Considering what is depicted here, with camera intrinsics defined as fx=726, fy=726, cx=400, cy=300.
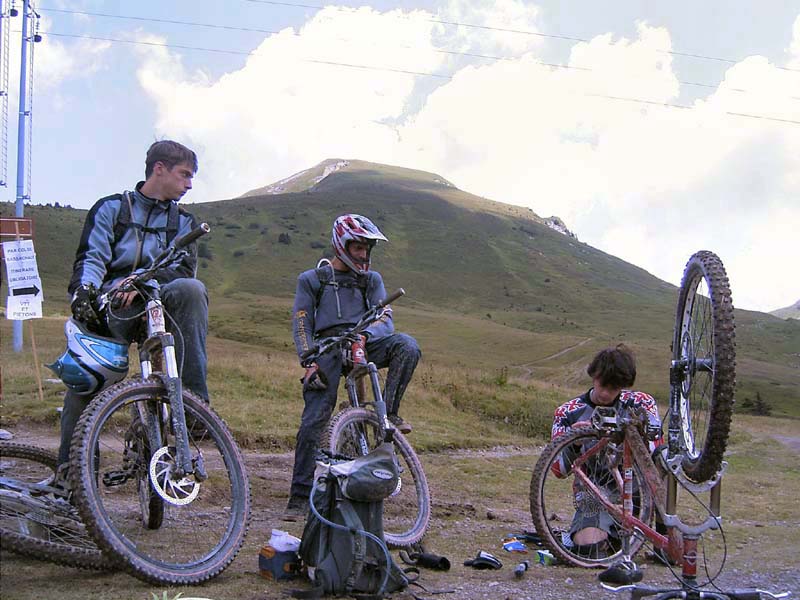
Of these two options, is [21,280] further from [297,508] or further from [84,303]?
Answer: [84,303]

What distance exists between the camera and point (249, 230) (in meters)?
151

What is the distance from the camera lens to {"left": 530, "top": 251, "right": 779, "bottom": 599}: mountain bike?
4992 mm

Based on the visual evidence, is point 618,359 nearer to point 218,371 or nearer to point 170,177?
point 170,177

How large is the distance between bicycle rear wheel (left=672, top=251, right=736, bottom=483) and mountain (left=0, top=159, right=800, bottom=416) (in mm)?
50513

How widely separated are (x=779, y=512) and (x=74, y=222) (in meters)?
134

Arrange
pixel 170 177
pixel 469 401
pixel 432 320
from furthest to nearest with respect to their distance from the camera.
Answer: pixel 432 320 < pixel 469 401 < pixel 170 177

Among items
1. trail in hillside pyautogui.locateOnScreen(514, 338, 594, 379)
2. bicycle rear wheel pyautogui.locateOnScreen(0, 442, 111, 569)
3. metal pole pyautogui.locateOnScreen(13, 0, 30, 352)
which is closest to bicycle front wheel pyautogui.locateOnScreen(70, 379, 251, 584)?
bicycle rear wheel pyautogui.locateOnScreen(0, 442, 111, 569)

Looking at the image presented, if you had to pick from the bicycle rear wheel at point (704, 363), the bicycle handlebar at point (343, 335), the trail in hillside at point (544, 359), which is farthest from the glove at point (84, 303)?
the trail in hillside at point (544, 359)

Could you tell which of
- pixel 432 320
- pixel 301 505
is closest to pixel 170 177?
pixel 301 505

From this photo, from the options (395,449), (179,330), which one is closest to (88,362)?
(179,330)

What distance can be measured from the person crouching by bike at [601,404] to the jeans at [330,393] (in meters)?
1.35

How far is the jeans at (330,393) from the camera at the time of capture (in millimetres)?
5934

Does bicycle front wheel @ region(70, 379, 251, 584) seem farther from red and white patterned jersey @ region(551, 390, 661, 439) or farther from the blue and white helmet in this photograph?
red and white patterned jersey @ region(551, 390, 661, 439)

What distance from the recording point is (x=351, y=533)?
162 inches
